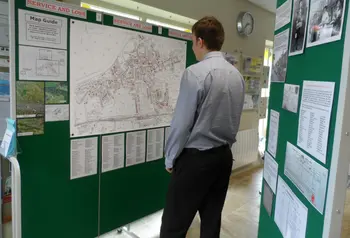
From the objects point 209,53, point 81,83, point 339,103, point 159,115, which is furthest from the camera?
point 159,115

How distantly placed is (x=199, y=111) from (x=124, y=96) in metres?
0.86

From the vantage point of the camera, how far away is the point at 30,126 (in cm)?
168

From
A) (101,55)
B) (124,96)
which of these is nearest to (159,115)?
(124,96)

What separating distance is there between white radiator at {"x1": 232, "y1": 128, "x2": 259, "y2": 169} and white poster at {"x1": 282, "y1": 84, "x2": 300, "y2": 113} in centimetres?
280

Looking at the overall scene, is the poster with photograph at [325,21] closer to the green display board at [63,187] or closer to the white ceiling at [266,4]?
the green display board at [63,187]

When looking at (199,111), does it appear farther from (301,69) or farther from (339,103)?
(339,103)

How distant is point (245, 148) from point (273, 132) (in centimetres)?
290

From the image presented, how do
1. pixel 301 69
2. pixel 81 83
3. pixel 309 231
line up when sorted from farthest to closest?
pixel 81 83
pixel 301 69
pixel 309 231

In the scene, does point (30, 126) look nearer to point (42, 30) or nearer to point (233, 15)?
point (42, 30)

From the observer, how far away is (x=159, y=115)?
2.48 meters

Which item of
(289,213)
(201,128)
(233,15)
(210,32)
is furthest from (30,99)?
(233,15)

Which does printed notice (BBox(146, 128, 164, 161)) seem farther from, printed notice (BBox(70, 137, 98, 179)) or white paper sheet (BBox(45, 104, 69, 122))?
white paper sheet (BBox(45, 104, 69, 122))

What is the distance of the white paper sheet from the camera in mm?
1744

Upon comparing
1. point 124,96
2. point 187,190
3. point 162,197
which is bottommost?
point 162,197
